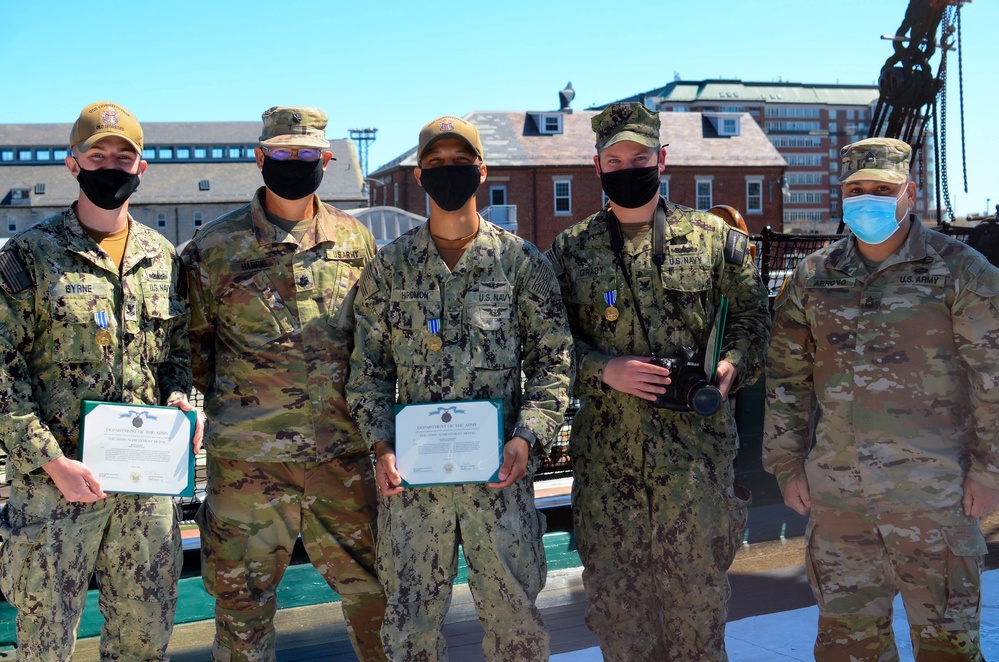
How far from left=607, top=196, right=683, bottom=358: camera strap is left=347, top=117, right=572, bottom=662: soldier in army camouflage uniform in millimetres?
314

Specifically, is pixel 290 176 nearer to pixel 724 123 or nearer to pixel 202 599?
pixel 202 599

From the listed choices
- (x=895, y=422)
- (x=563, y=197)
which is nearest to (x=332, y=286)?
(x=895, y=422)

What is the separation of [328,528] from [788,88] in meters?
147

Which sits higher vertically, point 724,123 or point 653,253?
point 724,123

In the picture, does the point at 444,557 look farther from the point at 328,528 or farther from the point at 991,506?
the point at 991,506

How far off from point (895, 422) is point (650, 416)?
0.82m

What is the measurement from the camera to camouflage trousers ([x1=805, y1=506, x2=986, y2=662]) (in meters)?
2.96

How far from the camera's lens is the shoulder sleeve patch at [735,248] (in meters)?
3.46

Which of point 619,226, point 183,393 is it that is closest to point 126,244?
point 183,393

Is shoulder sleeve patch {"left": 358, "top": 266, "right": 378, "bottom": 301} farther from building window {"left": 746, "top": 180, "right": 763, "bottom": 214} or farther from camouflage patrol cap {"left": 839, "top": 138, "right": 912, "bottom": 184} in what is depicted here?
building window {"left": 746, "top": 180, "right": 763, "bottom": 214}

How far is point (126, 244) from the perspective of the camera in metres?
3.27

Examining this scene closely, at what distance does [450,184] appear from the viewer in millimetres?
3166

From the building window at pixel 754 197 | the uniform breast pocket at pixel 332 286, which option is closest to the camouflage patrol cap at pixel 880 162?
the uniform breast pocket at pixel 332 286

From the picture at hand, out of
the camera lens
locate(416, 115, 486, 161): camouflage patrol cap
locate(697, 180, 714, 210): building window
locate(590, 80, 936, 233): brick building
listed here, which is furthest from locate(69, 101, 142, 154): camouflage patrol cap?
locate(590, 80, 936, 233): brick building
